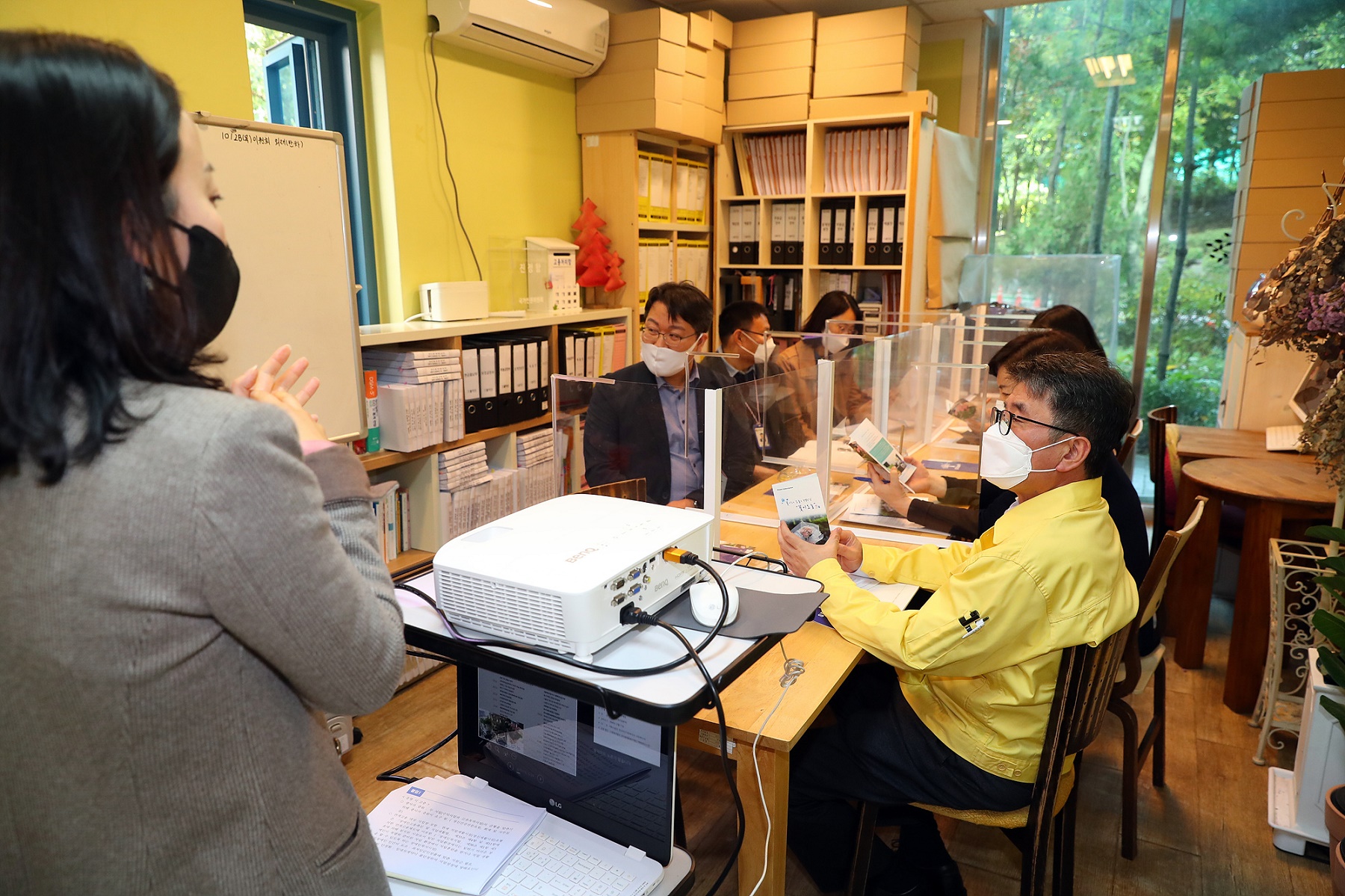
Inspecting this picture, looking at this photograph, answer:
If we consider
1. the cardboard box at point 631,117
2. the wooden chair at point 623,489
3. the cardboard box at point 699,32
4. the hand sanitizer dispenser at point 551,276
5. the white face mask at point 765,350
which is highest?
the cardboard box at point 699,32

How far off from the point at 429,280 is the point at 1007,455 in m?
2.54

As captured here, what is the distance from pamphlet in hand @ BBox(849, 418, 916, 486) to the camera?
2.26 meters

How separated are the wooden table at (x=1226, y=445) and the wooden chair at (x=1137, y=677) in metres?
1.51

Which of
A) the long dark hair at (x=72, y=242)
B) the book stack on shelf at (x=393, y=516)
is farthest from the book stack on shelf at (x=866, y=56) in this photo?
the long dark hair at (x=72, y=242)

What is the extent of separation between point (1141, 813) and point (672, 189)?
3.39 m

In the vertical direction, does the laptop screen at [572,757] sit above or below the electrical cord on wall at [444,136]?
below

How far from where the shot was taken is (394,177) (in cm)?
330

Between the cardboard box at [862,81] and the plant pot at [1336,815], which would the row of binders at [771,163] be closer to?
the cardboard box at [862,81]

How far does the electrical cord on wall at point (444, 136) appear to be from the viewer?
3.38 m

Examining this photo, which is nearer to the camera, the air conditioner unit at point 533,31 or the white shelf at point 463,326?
the white shelf at point 463,326

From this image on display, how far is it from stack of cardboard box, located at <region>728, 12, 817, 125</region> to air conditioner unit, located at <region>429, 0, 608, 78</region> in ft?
2.88

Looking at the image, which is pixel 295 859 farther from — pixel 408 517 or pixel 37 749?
pixel 408 517

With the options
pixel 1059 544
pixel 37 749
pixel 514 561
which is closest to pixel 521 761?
pixel 514 561

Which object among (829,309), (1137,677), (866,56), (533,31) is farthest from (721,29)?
(1137,677)
